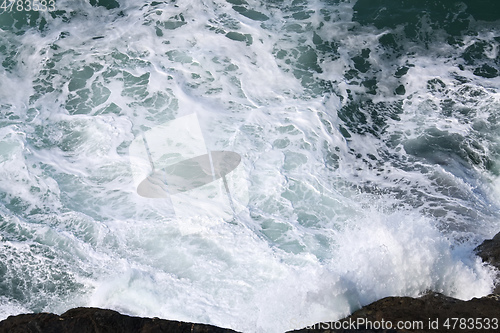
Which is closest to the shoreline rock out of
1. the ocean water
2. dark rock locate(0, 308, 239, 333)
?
dark rock locate(0, 308, 239, 333)

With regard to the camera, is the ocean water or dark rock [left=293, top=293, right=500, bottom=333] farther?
the ocean water

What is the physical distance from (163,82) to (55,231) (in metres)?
4.12

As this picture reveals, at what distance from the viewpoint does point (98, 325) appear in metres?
5.51

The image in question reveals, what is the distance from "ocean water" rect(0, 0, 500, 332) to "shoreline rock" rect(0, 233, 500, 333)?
1.81ft

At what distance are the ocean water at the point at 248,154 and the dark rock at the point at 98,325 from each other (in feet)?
3.45

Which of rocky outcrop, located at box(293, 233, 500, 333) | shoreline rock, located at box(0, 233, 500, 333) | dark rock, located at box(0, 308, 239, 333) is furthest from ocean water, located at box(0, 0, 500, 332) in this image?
dark rock, located at box(0, 308, 239, 333)

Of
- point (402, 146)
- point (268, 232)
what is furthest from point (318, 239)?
point (402, 146)

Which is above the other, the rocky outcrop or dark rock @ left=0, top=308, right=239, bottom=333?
the rocky outcrop

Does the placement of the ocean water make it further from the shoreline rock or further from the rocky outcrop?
the shoreline rock

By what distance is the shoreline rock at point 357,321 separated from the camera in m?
5.48

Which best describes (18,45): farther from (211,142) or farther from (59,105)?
(211,142)

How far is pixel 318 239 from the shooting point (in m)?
7.76

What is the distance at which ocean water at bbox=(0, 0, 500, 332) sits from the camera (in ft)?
22.8

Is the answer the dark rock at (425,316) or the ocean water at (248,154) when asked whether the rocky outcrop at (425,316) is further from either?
the ocean water at (248,154)
